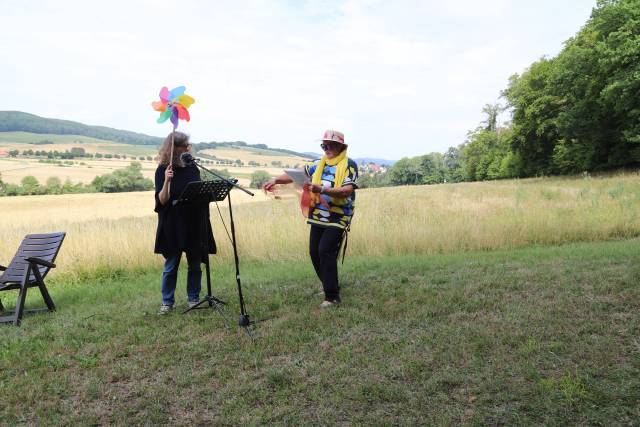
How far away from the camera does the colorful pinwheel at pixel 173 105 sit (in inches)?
184

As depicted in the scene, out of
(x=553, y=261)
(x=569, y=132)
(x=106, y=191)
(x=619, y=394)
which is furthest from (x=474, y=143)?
(x=619, y=394)

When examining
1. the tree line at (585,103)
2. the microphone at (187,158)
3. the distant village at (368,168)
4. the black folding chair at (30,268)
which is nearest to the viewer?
the microphone at (187,158)

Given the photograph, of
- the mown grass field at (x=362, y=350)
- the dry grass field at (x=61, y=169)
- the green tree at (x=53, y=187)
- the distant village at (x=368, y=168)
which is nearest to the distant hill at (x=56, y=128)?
the dry grass field at (x=61, y=169)

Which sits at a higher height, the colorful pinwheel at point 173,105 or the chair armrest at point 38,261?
the colorful pinwheel at point 173,105

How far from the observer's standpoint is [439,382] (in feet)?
11.0

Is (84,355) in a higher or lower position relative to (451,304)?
lower

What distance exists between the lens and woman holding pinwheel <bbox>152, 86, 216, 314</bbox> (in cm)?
469

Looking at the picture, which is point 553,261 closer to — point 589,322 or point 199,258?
point 589,322

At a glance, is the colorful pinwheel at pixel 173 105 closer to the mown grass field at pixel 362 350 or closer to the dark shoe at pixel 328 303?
the mown grass field at pixel 362 350

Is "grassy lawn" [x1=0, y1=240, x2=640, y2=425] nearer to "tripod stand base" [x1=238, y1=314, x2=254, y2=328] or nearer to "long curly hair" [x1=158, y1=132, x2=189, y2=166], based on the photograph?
"tripod stand base" [x1=238, y1=314, x2=254, y2=328]

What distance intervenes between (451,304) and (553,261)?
2761 mm

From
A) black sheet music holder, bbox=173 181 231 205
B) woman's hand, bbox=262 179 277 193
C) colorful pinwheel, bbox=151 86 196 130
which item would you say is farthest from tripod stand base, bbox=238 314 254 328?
colorful pinwheel, bbox=151 86 196 130

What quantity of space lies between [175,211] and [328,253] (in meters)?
1.67

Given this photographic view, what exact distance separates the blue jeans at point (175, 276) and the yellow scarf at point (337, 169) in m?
1.54
